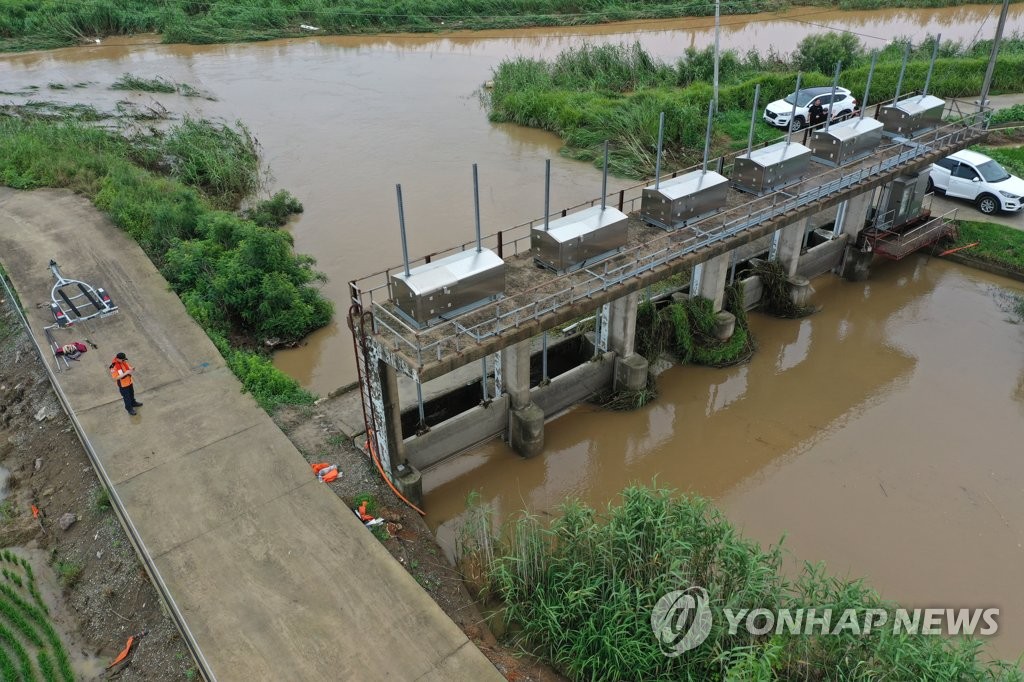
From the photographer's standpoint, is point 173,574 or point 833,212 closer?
point 173,574

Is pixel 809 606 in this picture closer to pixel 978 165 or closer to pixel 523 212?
pixel 523 212

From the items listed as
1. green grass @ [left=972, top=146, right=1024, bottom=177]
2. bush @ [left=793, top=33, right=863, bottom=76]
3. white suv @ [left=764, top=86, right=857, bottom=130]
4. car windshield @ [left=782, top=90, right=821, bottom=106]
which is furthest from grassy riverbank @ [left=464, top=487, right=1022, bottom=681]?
bush @ [left=793, top=33, right=863, bottom=76]

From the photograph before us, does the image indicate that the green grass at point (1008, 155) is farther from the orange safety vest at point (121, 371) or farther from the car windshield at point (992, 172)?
the orange safety vest at point (121, 371)

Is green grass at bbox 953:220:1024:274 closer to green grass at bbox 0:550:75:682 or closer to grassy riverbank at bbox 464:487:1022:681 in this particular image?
grassy riverbank at bbox 464:487:1022:681

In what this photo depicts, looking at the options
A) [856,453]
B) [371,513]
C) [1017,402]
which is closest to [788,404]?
[856,453]

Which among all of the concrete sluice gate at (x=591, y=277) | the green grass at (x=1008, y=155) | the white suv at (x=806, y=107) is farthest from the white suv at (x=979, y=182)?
the white suv at (x=806, y=107)

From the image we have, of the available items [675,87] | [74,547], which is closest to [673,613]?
Answer: [74,547]
